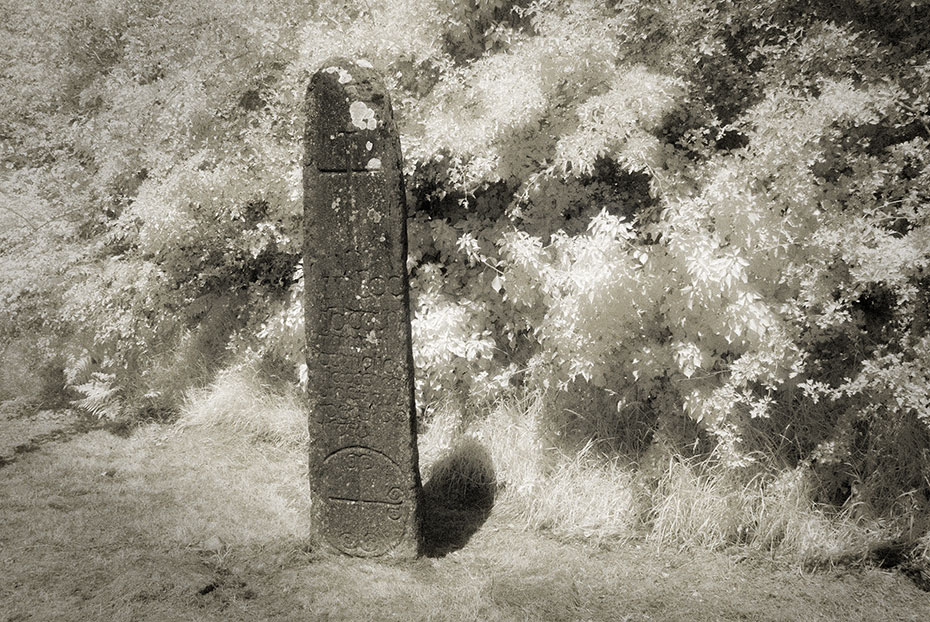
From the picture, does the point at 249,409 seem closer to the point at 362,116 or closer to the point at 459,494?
the point at 459,494

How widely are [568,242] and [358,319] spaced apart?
1.69 meters

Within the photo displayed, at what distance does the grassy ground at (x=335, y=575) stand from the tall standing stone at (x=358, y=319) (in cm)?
39

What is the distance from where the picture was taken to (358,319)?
4.22m

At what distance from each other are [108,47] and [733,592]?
334 inches

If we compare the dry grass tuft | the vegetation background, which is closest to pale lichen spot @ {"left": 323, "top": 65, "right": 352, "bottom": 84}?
the vegetation background

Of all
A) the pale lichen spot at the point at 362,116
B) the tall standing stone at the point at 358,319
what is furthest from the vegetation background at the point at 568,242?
the pale lichen spot at the point at 362,116

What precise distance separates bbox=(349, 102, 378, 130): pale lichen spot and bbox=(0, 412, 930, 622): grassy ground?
272cm

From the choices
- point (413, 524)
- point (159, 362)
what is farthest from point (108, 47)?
point (413, 524)

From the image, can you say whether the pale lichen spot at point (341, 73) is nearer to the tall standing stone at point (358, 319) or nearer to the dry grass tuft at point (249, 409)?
the tall standing stone at point (358, 319)

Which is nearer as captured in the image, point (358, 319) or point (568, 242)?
point (358, 319)

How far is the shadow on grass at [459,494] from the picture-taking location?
16.6 ft

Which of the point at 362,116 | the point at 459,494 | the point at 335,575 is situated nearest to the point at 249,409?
the point at 459,494

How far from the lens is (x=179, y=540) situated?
15.9ft

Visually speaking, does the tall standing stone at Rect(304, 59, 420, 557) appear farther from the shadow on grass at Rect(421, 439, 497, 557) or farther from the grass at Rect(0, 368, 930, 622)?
the shadow on grass at Rect(421, 439, 497, 557)
